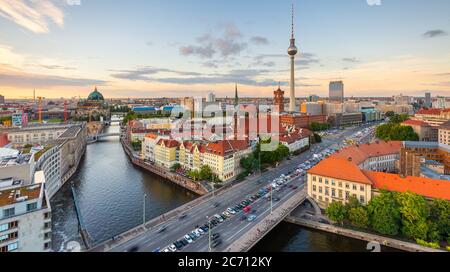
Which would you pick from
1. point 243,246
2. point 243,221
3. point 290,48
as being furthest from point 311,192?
point 290,48

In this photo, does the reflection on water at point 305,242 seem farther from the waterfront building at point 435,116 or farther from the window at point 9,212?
the waterfront building at point 435,116

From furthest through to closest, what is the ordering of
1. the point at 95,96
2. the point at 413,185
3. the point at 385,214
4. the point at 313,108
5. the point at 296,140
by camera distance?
the point at 95,96
the point at 313,108
the point at 296,140
the point at 413,185
the point at 385,214

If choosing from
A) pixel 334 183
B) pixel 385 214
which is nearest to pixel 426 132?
pixel 334 183

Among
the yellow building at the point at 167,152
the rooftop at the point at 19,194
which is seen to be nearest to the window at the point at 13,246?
the rooftop at the point at 19,194

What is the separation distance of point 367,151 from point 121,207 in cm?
2098

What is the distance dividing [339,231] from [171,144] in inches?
738

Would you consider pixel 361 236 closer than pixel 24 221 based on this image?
No

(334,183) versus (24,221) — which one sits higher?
(334,183)

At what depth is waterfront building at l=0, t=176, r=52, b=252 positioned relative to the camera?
11251mm

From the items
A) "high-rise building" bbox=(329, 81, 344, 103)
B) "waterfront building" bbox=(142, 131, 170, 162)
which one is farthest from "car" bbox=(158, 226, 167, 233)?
"high-rise building" bbox=(329, 81, 344, 103)

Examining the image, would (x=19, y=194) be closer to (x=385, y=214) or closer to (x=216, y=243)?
(x=216, y=243)

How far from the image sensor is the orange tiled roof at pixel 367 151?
70.8 ft

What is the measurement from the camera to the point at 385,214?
1444 cm
